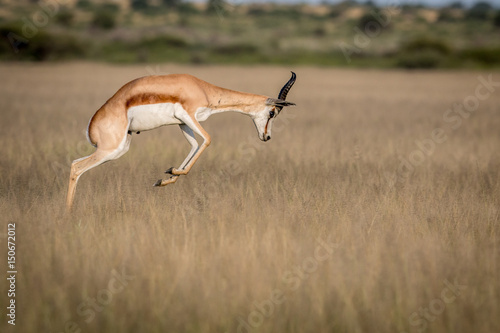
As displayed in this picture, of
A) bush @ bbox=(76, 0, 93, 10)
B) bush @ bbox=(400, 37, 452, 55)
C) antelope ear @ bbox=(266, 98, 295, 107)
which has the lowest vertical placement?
antelope ear @ bbox=(266, 98, 295, 107)

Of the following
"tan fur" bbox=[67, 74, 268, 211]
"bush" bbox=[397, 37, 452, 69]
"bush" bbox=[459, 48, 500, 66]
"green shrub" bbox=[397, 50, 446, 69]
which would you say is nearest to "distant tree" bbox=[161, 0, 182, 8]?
"bush" bbox=[397, 37, 452, 69]

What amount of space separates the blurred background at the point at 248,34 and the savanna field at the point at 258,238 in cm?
1642

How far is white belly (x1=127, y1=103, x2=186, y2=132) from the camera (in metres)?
7.46

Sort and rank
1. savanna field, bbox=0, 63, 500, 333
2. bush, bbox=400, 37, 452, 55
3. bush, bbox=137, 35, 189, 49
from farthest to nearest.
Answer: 1. bush, bbox=137, 35, 189, 49
2. bush, bbox=400, 37, 452, 55
3. savanna field, bbox=0, 63, 500, 333

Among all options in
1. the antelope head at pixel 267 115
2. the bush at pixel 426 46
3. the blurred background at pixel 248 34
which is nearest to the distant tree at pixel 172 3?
the blurred background at pixel 248 34

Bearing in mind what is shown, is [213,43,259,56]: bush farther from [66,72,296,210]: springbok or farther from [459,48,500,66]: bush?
[66,72,296,210]: springbok

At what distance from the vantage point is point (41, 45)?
47969 mm

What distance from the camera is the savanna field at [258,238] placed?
4.36 metres

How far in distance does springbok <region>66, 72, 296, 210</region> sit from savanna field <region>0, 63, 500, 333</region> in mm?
517

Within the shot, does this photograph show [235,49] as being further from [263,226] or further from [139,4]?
[263,226]

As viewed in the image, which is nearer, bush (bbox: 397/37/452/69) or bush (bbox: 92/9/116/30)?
bush (bbox: 397/37/452/69)

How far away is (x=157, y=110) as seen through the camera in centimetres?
757

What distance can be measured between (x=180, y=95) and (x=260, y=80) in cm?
2359

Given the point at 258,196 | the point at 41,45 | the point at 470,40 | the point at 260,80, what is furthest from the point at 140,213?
the point at 470,40
